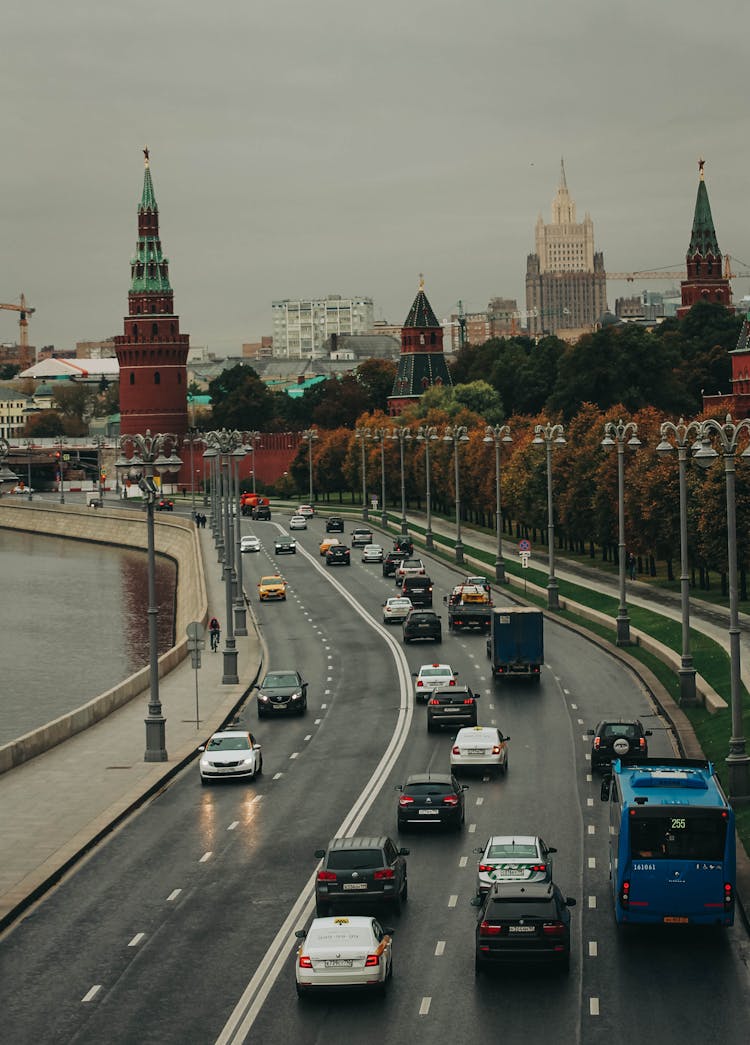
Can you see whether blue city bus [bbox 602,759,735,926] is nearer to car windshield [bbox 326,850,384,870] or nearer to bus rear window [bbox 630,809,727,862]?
bus rear window [bbox 630,809,727,862]

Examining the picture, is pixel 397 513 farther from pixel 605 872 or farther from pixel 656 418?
pixel 605 872

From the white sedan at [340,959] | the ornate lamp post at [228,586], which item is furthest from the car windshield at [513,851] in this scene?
the ornate lamp post at [228,586]

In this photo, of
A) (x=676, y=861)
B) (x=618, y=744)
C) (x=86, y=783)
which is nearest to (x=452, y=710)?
(x=618, y=744)

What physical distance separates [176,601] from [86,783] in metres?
74.6

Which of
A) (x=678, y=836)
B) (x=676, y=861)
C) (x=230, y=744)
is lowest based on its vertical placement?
(x=230, y=744)

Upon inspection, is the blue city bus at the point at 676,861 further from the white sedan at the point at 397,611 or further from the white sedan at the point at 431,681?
the white sedan at the point at 397,611

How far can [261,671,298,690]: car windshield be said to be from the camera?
191 feet

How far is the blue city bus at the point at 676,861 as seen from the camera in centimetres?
2888

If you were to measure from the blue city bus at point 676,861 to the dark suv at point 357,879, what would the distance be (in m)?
3.99

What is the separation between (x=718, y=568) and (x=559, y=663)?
16.4 metres

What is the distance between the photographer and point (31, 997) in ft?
88.9

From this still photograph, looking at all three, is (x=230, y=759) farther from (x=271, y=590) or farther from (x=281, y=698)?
(x=271, y=590)

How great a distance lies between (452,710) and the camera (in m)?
52.8

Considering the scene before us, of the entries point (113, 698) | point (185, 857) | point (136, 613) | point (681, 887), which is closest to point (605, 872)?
point (681, 887)
